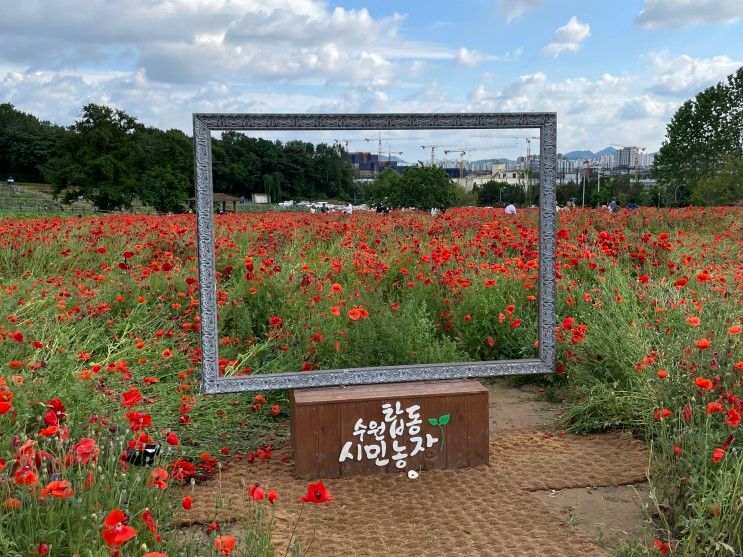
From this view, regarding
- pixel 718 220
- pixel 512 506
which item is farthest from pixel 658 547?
pixel 718 220

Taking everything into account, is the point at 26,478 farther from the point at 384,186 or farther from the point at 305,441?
the point at 384,186

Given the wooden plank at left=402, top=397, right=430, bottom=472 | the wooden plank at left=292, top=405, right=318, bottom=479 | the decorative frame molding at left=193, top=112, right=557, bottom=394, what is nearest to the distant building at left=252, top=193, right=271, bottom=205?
the decorative frame molding at left=193, top=112, right=557, bottom=394

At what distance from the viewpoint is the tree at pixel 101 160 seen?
108ft

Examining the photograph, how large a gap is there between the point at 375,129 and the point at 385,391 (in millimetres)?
1292

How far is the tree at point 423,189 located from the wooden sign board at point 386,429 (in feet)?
4.64

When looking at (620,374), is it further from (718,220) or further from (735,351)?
(718,220)

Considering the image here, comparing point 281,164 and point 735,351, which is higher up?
point 281,164

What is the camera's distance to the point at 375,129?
12.7ft

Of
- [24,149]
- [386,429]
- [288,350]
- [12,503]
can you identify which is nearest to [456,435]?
[386,429]

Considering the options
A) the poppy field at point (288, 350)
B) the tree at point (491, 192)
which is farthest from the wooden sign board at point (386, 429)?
the tree at point (491, 192)

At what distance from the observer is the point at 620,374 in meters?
4.50

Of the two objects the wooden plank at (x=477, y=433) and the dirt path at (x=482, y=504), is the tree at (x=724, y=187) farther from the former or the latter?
the wooden plank at (x=477, y=433)

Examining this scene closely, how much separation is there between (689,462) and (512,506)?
2.79 ft

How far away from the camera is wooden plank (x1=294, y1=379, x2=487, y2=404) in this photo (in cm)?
376
